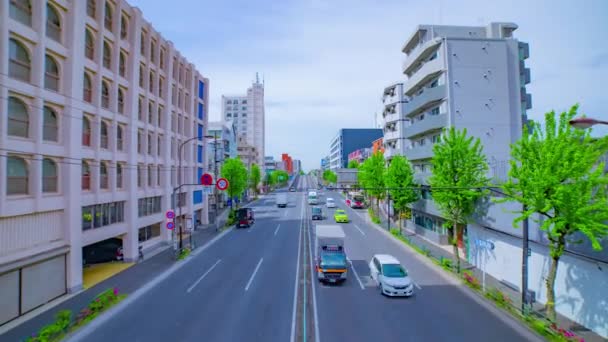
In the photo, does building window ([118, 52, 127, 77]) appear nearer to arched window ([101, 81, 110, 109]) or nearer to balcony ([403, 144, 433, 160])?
arched window ([101, 81, 110, 109])

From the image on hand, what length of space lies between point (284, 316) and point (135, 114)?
71.2ft

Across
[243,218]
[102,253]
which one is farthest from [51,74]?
[243,218]

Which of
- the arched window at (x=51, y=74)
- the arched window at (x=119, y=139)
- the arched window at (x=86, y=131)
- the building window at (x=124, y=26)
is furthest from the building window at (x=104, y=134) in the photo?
the building window at (x=124, y=26)

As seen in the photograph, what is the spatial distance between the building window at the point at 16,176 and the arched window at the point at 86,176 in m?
5.13

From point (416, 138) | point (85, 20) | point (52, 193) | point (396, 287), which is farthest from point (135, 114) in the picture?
point (416, 138)

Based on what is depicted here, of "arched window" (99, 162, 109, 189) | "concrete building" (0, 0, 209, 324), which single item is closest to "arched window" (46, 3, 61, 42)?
"concrete building" (0, 0, 209, 324)

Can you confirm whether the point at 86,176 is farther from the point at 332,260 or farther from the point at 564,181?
the point at 564,181

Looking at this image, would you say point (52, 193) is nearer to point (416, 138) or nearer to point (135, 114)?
point (135, 114)

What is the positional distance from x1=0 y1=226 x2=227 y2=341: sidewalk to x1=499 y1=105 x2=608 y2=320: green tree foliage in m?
22.4

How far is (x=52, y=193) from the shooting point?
1814cm

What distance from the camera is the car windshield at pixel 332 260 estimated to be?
20.1 metres

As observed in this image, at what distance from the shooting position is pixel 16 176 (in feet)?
52.5

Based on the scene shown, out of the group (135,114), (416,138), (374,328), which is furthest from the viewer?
(416,138)

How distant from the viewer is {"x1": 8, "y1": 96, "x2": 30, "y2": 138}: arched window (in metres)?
15.6
